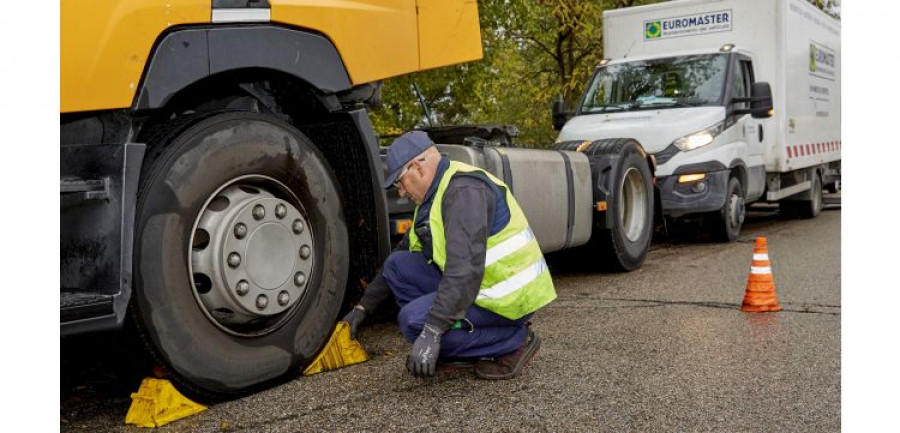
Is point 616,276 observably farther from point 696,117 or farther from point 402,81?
point 402,81

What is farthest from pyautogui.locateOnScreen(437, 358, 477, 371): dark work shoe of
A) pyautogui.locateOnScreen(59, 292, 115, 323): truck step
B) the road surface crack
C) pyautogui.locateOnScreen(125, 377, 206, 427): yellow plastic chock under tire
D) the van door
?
the van door

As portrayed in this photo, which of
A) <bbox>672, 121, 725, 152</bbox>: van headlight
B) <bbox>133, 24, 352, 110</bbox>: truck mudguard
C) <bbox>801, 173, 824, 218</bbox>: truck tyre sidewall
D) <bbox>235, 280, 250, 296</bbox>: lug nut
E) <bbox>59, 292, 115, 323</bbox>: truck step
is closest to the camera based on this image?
<bbox>59, 292, 115, 323</bbox>: truck step

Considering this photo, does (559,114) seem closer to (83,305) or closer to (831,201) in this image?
(83,305)

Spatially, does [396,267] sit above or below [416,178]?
below

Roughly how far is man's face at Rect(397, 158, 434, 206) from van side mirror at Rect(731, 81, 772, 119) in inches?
263

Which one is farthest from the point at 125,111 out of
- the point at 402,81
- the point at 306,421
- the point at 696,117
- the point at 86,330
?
the point at 696,117

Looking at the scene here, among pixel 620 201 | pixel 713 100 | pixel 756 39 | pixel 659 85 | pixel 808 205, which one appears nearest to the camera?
pixel 620 201

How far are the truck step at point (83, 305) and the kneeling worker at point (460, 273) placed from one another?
1.17 meters

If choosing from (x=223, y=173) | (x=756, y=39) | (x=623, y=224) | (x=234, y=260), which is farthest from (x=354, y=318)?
(x=756, y=39)

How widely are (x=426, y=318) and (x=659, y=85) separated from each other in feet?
22.9

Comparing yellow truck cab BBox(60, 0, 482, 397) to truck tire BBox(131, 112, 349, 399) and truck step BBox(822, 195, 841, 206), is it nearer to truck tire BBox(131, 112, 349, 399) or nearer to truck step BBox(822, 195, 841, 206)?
truck tire BBox(131, 112, 349, 399)

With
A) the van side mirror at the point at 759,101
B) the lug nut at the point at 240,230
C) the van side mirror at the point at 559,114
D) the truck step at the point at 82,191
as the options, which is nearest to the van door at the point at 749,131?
the van side mirror at the point at 759,101

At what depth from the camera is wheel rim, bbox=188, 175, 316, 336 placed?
11.2 ft

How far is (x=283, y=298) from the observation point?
3648 millimetres
